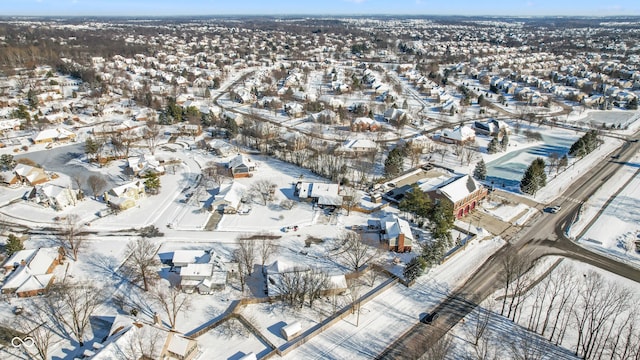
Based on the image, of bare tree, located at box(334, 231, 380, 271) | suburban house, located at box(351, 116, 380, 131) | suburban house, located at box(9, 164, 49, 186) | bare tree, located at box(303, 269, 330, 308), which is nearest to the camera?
bare tree, located at box(303, 269, 330, 308)

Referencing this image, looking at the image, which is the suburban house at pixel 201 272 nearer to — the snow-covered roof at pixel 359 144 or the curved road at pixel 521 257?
the curved road at pixel 521 257

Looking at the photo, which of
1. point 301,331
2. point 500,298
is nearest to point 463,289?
point 500,298

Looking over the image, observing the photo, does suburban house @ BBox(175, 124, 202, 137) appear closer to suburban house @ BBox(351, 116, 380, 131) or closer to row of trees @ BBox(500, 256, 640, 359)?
suburban house @ BBox(351, 116, 380, 131)

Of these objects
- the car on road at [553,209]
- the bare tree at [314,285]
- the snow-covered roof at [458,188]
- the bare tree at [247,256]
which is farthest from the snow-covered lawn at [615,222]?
the bare tree at [247,256]

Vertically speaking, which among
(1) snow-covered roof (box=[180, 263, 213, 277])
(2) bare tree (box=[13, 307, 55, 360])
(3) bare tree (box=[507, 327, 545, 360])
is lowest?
(3) bare tree (box=[507, 327, 545, 360])

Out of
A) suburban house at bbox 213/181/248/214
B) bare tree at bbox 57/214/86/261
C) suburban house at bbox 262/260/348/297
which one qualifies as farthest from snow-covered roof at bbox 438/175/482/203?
bare tree at bbox 57/214/86/261

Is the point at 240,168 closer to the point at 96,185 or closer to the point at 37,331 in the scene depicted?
the point at 96,185
